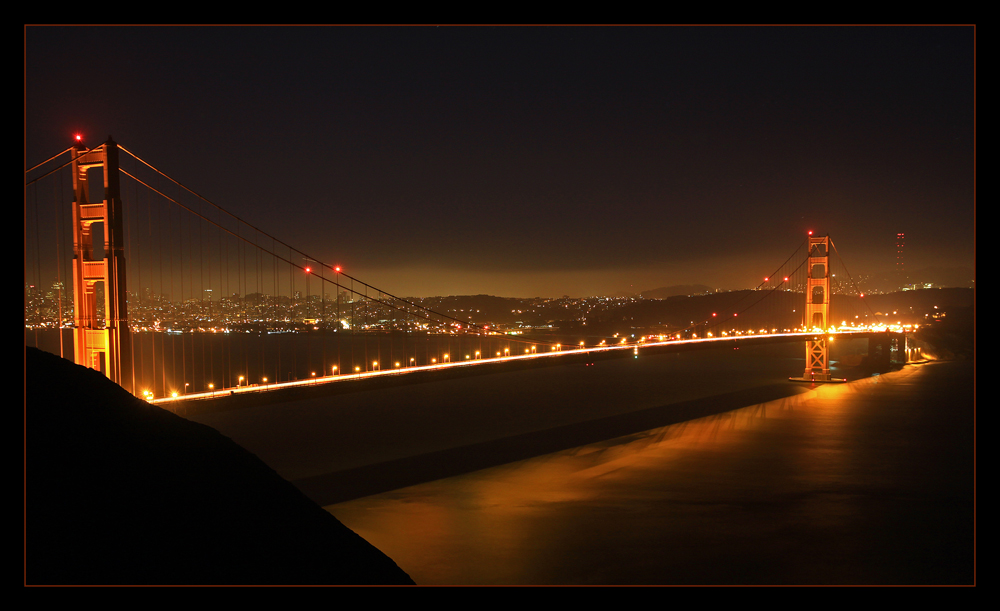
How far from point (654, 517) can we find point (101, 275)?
11.3 meters

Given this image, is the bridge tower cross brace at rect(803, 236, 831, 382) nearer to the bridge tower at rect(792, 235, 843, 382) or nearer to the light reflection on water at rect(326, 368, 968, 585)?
the bridge tower at rect(792, 235, 843, 382)

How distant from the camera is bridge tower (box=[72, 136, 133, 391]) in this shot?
10.8 meters

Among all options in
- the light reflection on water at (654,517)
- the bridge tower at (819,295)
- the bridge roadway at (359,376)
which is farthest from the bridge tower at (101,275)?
the bridge tower at (819,295)

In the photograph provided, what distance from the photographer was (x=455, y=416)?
113 ft

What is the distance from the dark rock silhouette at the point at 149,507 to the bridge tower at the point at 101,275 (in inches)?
243

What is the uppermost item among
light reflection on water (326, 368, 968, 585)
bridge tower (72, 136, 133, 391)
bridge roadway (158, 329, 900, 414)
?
bridge tower (72, 136, 133, 391)

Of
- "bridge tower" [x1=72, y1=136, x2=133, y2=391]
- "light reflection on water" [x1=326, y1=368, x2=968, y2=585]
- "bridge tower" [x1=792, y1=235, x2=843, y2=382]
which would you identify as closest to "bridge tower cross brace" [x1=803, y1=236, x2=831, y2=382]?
"bridge tower" [x1=792, y1=235, x2=843, y2=382]

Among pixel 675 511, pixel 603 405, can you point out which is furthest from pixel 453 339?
pixel 675 511

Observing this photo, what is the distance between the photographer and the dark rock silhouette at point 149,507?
4.18 m

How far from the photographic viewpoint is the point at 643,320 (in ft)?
342

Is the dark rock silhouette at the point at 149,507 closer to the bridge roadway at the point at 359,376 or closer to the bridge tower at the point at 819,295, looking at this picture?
the bridge roadway at the point at 359,376

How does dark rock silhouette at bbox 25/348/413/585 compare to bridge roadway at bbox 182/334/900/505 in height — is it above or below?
above

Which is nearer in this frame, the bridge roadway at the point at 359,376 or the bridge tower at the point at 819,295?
the bridge roadway at the point at 359,376

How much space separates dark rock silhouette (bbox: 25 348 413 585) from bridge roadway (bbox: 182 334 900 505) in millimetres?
8076
